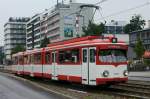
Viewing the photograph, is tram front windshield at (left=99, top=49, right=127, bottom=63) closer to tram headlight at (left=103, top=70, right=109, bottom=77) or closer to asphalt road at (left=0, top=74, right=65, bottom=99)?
Answer: tram headlight at (left=103, top=70, right=109, bottom=77)

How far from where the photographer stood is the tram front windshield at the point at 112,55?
22203 mm

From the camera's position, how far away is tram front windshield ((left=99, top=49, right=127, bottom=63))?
22.2 metres

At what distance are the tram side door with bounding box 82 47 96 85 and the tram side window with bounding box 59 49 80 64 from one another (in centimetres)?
99

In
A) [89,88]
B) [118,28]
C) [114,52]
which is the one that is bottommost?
[89,88]

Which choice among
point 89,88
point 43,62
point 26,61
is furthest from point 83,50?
point 26,61

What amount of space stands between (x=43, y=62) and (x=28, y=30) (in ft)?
535

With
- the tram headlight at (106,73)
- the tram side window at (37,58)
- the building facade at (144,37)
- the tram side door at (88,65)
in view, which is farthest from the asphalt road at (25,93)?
the building facade at (144,37)

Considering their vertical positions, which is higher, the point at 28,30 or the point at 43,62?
the point at 28,30

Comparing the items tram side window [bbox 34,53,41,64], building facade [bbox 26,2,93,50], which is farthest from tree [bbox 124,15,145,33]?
tram side window [bbox 34,53,41,64]

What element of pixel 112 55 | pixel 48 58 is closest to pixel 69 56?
pixel 112 55

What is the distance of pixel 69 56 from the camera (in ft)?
83.8

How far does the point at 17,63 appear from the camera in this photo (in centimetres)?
4781

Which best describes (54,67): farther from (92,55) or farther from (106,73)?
(106,73)

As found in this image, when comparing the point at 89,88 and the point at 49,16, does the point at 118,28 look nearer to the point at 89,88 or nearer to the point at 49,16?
the point at 49,16
